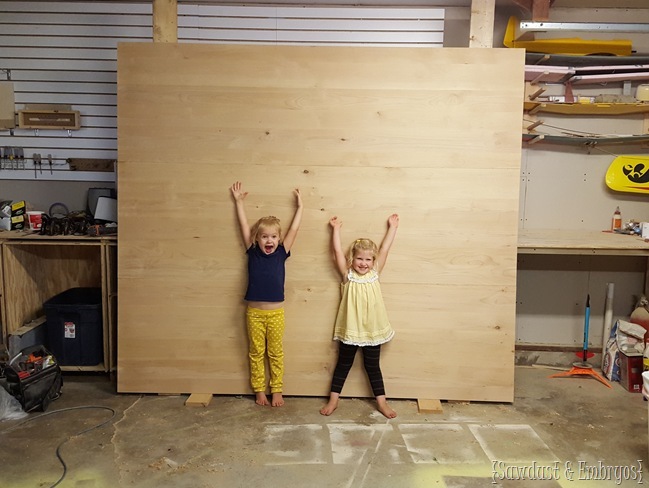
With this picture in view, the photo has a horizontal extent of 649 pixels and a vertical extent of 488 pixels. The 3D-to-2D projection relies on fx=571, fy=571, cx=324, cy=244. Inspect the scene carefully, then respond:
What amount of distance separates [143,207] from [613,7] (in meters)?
3.63

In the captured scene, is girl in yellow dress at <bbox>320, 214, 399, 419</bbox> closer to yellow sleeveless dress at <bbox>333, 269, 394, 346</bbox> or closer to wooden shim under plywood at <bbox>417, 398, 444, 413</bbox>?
yellow sleeveless dress at <bbox>333, 269, 394, 346</bbox>

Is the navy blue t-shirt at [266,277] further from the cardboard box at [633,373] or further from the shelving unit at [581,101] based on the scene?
the cardboard box at [633,373]

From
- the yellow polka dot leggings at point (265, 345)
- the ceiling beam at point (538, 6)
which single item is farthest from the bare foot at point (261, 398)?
the ceiling beam at point (538, 6)

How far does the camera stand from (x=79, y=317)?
12.9ft

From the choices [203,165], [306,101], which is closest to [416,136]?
[306,101]

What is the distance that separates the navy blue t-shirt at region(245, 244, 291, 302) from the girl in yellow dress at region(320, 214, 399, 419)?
1.18 feet

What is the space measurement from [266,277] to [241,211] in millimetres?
436

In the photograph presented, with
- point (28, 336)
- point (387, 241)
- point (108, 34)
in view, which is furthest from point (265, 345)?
point (108, 34)

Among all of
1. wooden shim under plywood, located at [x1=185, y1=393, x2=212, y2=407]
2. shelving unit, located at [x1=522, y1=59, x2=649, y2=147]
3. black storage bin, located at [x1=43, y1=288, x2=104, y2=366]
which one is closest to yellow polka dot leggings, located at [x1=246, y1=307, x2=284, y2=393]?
wooden shim under plywood, located at [x1=185, y1=393, x2=212, y2=407]

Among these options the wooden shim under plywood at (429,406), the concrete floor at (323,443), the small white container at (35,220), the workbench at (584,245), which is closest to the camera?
the concrete floor at (323,443)

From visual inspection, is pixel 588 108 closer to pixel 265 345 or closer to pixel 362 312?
pixel 362 312

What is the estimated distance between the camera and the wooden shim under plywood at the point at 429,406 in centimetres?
347

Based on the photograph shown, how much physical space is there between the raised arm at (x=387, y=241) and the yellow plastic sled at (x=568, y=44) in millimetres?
1669

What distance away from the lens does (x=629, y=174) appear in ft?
13.8
